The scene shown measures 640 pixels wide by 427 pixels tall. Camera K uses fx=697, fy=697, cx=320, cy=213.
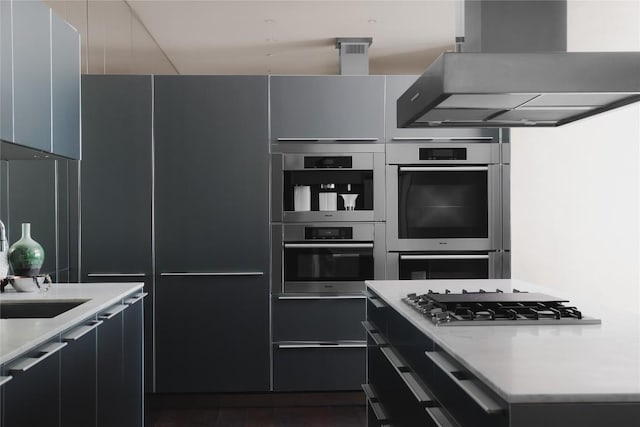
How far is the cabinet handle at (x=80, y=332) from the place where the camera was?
7.79 feet

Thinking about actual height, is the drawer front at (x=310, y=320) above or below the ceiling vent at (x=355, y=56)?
below

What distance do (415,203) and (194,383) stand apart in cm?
190

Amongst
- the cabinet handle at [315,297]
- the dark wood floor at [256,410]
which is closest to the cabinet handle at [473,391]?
the dark wood floor at [256,410]

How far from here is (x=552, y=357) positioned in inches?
69.8

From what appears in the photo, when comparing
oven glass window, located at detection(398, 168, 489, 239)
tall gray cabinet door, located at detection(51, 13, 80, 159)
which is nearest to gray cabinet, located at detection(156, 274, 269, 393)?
oven glass window, located at detection(398, 168, 489, 239)

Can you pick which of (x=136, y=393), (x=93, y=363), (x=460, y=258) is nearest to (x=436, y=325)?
(x=93, y=363)

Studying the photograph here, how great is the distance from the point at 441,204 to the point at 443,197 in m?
0.05

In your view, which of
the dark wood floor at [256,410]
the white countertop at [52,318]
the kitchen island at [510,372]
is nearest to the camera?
the kitchen island at [510,372]

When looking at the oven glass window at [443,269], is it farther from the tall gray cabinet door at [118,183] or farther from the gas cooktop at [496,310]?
the gas cooktop at [496,310]

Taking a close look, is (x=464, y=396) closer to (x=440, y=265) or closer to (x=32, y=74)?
(x=32, y=74)

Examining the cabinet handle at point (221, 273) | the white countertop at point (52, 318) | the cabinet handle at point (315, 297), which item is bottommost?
the cabinet handle at point (315, 297)

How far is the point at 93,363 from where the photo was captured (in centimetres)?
271

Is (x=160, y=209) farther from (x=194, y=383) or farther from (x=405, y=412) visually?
A: (x=405, y=412)

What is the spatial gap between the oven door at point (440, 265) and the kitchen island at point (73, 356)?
70.2 inches
